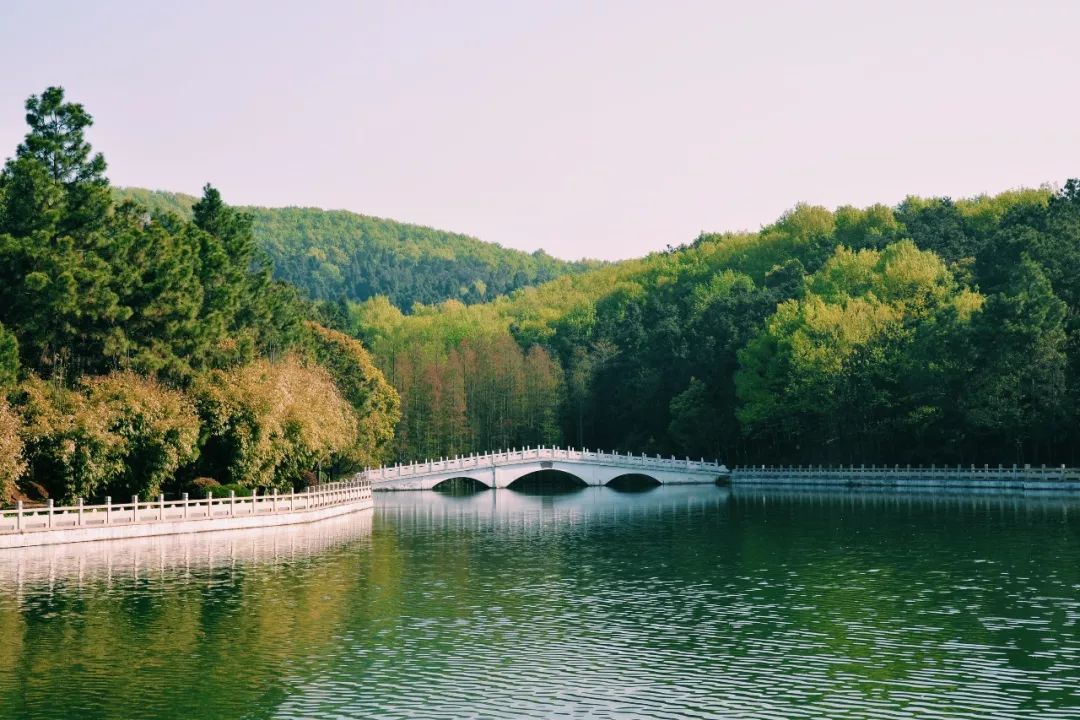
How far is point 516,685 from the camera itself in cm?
2697

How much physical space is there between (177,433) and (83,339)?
19.1ft

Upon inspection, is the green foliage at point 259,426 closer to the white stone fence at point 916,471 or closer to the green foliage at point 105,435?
the green foliage at point 105,435

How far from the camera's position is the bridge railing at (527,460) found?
354 feet

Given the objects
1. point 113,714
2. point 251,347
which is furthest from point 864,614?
point 251,347

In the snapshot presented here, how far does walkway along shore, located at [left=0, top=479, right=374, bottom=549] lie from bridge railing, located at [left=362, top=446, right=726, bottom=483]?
33823mm

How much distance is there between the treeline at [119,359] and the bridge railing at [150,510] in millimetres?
1415

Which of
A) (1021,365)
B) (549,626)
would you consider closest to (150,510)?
(549,626)

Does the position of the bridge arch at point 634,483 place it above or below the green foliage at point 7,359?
below

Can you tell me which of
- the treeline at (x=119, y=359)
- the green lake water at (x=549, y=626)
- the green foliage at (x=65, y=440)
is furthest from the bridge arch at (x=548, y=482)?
the green foliage at (x=65, y=440)

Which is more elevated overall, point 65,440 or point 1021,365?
point 1021,365

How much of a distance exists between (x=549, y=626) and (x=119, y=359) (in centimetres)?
3433

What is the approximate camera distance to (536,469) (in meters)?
115

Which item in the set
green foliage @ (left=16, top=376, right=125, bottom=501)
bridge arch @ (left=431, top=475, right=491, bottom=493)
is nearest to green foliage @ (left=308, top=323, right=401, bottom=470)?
bridge arch @ (left=431, top=475, right=491, bottom=493)

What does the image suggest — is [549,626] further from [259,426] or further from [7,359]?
[259,426]
